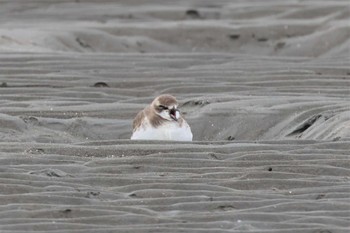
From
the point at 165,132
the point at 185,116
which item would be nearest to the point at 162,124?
the point at 165,132

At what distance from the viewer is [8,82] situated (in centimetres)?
1253

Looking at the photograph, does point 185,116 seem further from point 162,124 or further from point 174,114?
point 162,124

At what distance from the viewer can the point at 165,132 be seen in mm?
9828

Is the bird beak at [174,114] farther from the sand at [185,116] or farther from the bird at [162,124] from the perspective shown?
the sand at [185,116]

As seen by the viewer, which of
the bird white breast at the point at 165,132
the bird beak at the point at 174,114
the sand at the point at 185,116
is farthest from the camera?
the bird beak at the point at 174,114

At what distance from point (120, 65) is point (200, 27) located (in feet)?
12.6

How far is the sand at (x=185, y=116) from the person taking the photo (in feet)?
24.5

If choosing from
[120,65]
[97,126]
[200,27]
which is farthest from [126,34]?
[97,126]

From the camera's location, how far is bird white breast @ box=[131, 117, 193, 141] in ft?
31.8

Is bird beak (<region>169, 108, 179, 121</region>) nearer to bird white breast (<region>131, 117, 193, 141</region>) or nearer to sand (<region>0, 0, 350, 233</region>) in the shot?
bird white breast (<region>131, 117, 193, 141</region>)

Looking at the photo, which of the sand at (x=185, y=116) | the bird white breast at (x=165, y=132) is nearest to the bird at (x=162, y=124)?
the bird white breast at (x=165, y=132)

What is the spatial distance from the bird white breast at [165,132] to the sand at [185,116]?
30 centimetres

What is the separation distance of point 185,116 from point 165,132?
1428mm

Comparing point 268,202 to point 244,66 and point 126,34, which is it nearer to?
point 244,66
